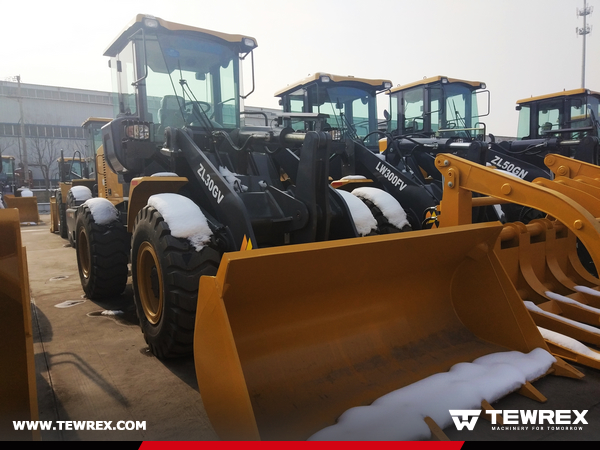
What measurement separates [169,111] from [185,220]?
1.94 meters

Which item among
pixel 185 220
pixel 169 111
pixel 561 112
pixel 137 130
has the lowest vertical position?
pixel 185 220

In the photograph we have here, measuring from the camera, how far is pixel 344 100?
9258 millimetres

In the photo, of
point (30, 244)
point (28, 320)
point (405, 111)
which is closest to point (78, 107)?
point (30, 244)

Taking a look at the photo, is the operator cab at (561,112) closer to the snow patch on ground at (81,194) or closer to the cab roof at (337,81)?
the cab roof at (337,81)

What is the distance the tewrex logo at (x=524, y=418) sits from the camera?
2438 millimetres

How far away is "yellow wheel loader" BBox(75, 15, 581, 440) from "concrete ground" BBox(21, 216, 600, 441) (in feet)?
0.65

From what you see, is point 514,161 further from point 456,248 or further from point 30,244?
point 30,244

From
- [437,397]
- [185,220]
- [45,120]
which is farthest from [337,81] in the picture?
[45,120]

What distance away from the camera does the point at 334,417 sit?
Answer: 2.37 meters

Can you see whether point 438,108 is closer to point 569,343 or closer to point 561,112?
point 561,112

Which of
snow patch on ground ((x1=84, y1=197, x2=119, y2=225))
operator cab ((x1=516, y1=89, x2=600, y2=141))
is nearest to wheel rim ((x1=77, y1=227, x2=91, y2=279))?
snow patch on ground ((x1=84, y1=197, x2=119, y2=225))

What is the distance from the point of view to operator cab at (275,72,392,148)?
9070 millimetres

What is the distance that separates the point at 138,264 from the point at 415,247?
7.54 ft

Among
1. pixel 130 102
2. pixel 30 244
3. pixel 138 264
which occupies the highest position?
pixel 130 102
